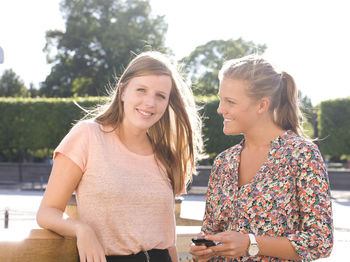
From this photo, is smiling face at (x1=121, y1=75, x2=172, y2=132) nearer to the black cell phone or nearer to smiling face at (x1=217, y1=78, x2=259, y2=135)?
smiling face at (x1=217, y1=78, x2=259, y2=135)

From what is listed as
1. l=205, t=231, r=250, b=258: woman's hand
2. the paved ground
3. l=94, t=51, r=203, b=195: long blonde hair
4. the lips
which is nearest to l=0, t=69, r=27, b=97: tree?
the paved ground

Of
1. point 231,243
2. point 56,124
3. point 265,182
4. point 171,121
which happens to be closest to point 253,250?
point 231,243

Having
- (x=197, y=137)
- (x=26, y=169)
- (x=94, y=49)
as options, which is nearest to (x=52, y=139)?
(x=26, y=169)

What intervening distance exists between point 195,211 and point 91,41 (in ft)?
99.2

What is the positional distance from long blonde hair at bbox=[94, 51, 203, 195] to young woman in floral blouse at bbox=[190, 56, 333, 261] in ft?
0.90

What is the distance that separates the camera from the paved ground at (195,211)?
9625mm

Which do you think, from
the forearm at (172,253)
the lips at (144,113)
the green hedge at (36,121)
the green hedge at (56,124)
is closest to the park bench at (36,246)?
the forearm at (172,253)

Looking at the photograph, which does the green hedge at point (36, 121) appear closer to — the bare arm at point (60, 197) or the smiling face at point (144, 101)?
the smiling face at point (144, 101)

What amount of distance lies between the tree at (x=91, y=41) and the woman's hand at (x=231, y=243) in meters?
38.4

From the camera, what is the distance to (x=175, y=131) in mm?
3205

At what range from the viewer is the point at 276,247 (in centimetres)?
242

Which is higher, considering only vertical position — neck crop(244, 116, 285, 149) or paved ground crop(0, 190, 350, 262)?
neck crop(244, 116, 285, 149)

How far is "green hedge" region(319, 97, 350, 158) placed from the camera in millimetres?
24000

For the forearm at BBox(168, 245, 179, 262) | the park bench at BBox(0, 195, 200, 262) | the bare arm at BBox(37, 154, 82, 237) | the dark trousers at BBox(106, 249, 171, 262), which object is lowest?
the forearm at BBox(168, 245, 179, 262)
